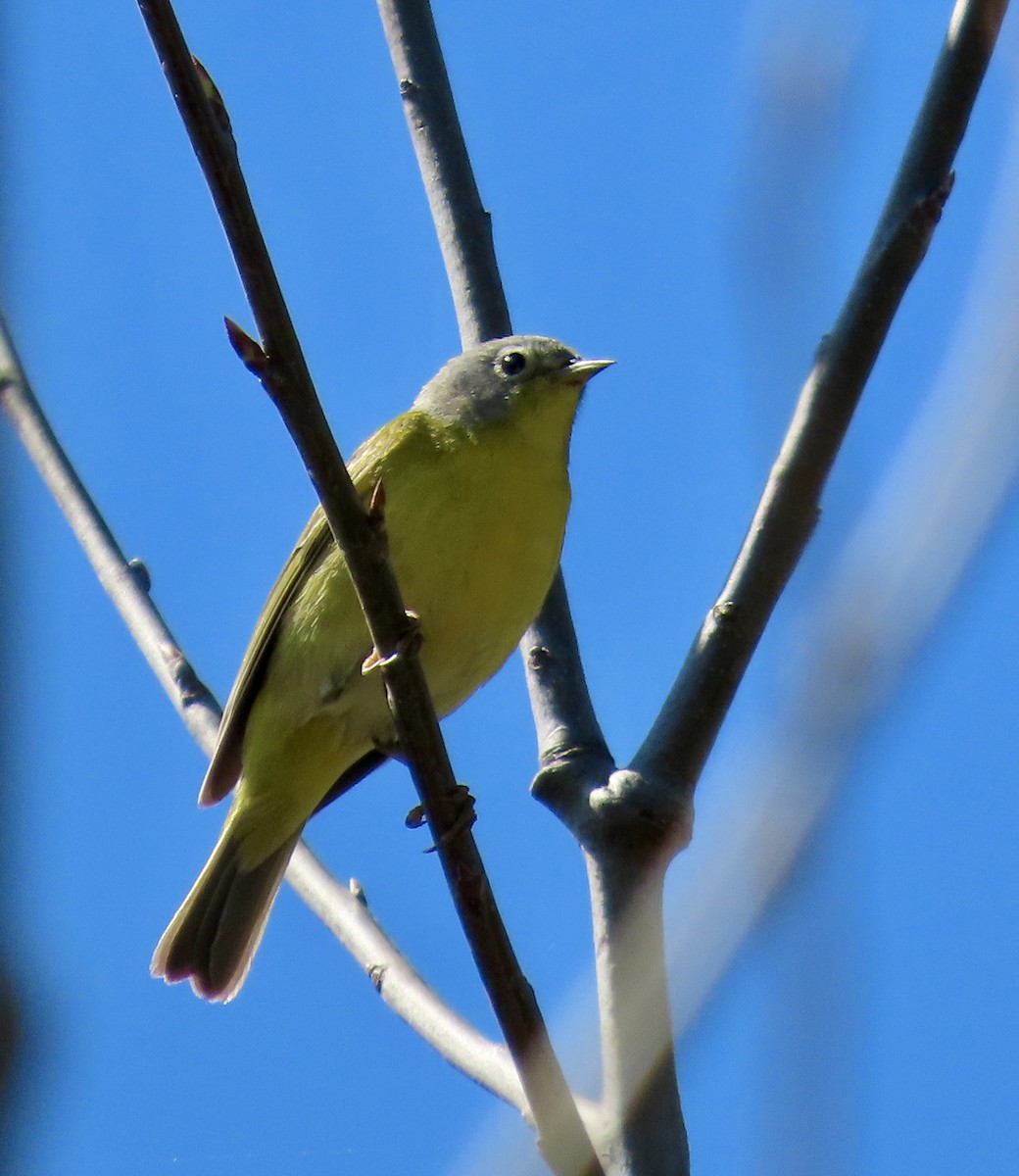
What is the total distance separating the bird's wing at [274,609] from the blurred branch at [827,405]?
1.37 m

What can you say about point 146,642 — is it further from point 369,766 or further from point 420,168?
point 420,168

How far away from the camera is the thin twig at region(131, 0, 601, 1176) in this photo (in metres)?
2.06

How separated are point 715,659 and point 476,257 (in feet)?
5.45

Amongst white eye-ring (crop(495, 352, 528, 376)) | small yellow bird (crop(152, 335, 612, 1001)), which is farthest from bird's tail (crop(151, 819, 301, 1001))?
white eye-ring (crop(495, 352, 528, 376))

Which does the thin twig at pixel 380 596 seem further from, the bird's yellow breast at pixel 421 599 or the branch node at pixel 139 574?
the branch node at pixel 139 574

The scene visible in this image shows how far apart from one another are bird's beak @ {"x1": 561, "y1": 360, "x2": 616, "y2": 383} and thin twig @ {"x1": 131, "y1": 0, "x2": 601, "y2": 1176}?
2.34 metres

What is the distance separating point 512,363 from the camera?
468 cm

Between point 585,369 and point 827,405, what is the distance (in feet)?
5.86

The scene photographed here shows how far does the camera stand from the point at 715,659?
10.4 ft

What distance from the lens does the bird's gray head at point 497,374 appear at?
4543 mm

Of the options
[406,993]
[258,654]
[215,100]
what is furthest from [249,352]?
[258,654]

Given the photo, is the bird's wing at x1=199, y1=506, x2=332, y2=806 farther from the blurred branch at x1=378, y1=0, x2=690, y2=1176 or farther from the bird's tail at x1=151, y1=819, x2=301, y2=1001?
the blurred branch at x1=378, y1=0, x2=690, y2=1176

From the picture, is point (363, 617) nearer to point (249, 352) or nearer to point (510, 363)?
point (510, 363)

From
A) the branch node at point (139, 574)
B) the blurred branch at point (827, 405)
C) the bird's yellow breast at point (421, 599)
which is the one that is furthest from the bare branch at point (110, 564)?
the blurred branch at point (827, 405)
